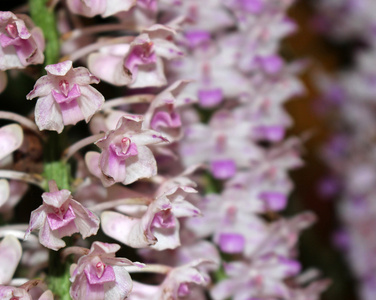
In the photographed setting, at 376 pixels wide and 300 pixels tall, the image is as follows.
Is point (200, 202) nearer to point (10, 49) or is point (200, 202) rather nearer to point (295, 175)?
point (10, 49)

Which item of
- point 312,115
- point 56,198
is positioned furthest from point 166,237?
point 312,115

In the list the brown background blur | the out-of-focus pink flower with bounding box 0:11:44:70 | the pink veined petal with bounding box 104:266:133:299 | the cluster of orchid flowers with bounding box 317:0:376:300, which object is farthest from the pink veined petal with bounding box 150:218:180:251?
the brown background blur

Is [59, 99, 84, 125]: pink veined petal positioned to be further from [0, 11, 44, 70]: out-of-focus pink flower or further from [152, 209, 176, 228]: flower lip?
[152, 209, 176, 228]: flower lip

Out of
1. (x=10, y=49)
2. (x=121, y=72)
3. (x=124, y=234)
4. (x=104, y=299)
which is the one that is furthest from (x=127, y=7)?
(x=104, y=299)

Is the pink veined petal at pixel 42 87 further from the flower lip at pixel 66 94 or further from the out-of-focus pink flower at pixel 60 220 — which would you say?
the out-of-focus pink flower at pixel 60 220

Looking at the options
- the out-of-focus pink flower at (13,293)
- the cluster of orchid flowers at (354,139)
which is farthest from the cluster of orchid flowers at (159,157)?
the cluster of orchid flowers at (354,139)

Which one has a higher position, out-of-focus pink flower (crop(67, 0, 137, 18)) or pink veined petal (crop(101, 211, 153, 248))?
out-of-focus pink flower (crop(67, 0, 137, 18))

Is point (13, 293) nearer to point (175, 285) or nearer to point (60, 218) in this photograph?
point (60, 218)
